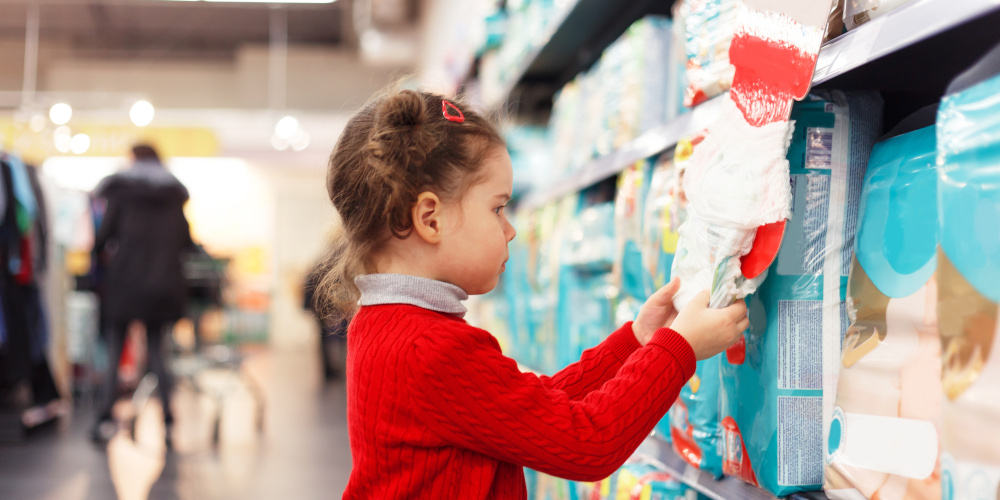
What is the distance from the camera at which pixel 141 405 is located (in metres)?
4.67

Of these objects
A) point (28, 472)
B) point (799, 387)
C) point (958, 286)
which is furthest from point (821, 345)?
point (28, 472)

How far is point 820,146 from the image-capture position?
880 mm

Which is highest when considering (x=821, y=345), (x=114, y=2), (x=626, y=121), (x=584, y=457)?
(x=114, y=2)

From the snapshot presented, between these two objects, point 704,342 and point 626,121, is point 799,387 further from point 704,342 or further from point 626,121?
point 626,121

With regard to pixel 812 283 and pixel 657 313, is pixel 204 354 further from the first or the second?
pixel 812 283

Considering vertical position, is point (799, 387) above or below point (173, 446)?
above

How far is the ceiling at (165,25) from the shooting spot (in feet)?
30.4

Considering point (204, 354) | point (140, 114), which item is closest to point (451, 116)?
point (204, 354)

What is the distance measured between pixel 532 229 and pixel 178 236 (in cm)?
255

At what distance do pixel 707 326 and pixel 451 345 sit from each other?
288 millimetres

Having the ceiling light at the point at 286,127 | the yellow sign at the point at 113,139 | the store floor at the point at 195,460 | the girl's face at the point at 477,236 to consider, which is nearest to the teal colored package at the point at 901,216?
the girl's face at the point at 477,236

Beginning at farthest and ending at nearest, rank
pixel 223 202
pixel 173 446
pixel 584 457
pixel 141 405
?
pixel 223 202 → pixel 141 405 → pixel 173 446 → pixel 584 457

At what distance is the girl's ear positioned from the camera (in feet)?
3.15

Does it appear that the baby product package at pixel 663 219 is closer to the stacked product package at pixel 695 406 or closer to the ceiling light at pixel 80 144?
the stacked product package at pixel 695 406
